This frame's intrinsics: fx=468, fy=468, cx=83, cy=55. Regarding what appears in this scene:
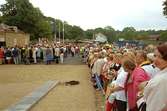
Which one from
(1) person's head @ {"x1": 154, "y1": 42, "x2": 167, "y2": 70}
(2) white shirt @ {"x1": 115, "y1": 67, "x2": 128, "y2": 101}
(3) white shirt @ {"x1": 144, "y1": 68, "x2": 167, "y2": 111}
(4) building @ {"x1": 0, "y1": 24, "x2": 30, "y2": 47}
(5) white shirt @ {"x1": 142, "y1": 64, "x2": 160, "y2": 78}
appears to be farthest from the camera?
(4) building @ {"x1": 0, "y1": 24, "x2": 30, "y2": 47}

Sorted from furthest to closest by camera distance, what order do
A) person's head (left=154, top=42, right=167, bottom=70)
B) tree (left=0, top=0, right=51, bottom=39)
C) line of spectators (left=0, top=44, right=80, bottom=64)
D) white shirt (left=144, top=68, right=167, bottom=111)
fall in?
tree (left=0, top=0, right=51, bottom=39) → line of spectators (left=0, top=44, right=80, bottom=64) → person's head (left=154, top=42, right=167, bottom=70) → white shirt (left=144, top=68, right=167, bottom=111)

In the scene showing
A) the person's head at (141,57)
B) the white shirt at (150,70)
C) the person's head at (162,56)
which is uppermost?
the person's head at (162,56)

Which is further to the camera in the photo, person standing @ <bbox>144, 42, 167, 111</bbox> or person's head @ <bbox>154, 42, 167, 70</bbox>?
person's head @ <bbox>154, 42, 167, 70</bbox>

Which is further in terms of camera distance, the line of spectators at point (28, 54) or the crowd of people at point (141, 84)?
the line of spectators at point (28, 54)

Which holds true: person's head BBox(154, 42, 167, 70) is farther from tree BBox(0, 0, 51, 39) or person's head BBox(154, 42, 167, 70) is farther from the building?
tree BBox(0, 0, 51, 39)

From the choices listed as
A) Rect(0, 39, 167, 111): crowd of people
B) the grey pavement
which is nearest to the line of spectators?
the grey pavement

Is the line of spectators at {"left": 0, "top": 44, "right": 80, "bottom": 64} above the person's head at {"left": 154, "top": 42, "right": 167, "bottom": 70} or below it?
below

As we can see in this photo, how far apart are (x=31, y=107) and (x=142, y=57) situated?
7181mm

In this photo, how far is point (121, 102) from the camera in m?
9.34

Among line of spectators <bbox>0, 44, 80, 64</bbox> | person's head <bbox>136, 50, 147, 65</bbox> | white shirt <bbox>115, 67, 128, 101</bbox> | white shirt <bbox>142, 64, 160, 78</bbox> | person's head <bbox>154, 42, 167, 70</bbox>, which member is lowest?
line of spectators <bbox>0, 44, 80, 64</bbox>

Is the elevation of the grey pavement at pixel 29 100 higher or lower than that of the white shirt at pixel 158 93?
lower

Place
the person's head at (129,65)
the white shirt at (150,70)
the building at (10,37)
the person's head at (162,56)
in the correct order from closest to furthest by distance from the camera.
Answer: the person's head at (162,56)
the white shirt at (150,70)
the person's head at (129,65)
the building at (10,37)

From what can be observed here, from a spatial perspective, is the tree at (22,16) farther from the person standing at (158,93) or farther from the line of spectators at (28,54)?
the person standing at (158,93)

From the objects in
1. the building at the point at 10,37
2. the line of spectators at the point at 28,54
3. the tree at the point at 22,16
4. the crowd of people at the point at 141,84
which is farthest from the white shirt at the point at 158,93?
the tree at the point at 22,16
